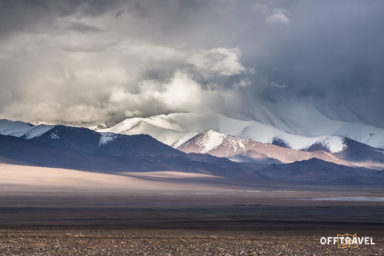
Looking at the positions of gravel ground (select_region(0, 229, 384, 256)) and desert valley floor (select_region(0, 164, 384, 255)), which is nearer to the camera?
gravel ground (select_region(0, 229, 384, 256))

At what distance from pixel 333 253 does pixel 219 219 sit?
32.9 meters

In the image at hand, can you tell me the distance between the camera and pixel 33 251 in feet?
107

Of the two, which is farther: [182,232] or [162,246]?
[182,232]

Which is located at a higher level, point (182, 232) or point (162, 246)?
point (182, 232)

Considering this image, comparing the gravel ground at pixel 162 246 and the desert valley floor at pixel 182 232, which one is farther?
the desert valley floor at pixel 182 232

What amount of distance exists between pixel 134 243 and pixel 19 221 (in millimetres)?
26724

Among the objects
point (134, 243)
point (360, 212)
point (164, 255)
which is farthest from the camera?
point (360, 212)

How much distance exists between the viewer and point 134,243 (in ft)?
121

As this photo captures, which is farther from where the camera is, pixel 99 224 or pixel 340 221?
pixel 340 221

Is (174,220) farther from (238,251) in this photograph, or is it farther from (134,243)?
(238,251)

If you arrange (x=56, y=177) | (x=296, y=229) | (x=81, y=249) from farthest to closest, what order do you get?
(x=56, y=177)
(x=296, y=229)
(x=81, y=249)

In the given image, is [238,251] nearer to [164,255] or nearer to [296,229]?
[164,255]

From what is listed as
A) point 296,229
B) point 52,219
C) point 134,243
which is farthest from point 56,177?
point 134,243

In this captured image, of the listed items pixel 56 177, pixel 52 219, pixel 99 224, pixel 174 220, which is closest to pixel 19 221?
pixel 52 219
